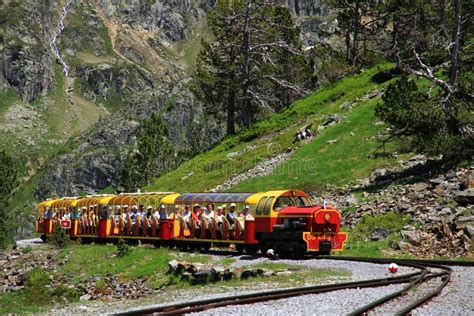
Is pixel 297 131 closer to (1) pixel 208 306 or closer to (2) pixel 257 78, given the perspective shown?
(2) pixel 257 78

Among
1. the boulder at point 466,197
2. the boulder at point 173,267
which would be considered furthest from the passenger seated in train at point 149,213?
the boulder at point 466,197

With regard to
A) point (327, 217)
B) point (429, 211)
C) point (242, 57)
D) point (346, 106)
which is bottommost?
point (327, 217)

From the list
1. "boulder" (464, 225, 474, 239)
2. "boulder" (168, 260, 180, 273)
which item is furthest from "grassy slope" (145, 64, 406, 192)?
"boulder" (168, 260, 180, 273)

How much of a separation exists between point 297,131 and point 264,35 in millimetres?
18380

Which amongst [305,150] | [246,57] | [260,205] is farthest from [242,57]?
[260,205]

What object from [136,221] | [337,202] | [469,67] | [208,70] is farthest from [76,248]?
[208,70]

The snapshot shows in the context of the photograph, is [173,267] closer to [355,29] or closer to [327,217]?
[327,217]

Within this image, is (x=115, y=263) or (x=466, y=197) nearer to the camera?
(x=466, y=197)

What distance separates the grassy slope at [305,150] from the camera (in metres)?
43.1

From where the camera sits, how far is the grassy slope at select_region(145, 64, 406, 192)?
43.1m

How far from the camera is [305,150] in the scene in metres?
48.5

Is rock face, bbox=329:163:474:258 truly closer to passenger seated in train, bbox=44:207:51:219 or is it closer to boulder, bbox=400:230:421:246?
boulder, bbox=400:230:421:246

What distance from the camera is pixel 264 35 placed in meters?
68.1

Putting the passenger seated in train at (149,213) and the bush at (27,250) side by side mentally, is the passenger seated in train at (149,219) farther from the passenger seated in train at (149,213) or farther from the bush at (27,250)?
the bush at (27,250)
